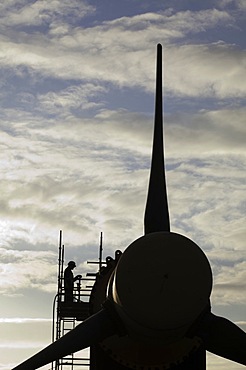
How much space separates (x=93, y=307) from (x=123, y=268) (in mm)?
3042

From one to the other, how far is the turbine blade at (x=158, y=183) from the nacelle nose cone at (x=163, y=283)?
2.35 metres

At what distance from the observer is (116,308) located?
56.1 feet

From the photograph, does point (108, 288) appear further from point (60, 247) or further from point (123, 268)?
point (60, 247)

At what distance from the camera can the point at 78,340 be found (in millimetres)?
17750

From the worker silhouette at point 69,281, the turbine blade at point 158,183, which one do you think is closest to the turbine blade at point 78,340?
the turbine blade at point 158,183

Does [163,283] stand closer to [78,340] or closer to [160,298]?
[160,298]

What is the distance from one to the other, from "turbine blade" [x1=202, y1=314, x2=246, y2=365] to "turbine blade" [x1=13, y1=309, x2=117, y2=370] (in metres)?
2.00

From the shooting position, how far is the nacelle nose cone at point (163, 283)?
16016 millimetres

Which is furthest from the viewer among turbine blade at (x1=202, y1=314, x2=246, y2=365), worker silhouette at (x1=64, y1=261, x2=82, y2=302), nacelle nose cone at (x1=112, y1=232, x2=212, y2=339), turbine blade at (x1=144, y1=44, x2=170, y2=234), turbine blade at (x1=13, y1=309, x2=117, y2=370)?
worker silhouette at (x1=64, y1=261, x2=82, y2=302)

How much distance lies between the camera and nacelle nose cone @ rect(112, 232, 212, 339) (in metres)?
16.0

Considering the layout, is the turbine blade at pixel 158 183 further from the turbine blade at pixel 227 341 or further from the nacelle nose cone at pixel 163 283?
the turbine blade at pixel 227 341

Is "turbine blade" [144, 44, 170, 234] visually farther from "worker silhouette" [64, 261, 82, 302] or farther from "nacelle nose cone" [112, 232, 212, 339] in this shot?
"worker silhouette" [64, 261, 82, 302]

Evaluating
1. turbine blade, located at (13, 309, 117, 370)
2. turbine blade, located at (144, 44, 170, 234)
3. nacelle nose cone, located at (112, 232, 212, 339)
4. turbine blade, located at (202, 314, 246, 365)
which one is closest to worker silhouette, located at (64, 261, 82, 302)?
turbine blade, located at (144, 44, 170, 234)

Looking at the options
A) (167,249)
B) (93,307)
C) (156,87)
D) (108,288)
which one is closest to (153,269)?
(167,249)
